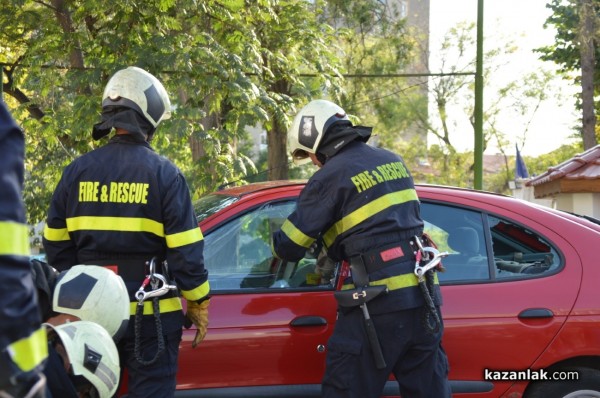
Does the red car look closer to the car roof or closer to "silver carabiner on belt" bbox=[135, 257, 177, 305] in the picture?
the car roof

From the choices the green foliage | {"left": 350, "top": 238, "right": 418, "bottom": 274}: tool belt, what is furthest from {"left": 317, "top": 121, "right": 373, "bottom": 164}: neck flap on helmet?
the green foliage

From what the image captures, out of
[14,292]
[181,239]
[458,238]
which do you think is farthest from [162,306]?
[14,292]

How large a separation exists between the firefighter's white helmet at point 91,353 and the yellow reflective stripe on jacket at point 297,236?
142 cm

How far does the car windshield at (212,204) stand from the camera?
444cm

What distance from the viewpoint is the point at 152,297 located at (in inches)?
135

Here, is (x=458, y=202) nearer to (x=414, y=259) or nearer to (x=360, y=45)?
(x=414, y=259)

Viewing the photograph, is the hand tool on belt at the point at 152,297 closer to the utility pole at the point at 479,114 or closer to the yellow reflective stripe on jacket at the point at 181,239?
the yellow reflective stripe on jacket at the point at 181,239

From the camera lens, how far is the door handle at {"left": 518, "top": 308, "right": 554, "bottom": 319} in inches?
163

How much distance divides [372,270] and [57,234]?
1408 mm

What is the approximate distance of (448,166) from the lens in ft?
128

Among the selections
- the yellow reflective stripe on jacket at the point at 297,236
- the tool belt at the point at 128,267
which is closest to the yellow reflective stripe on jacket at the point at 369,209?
the yellow reflective stripe on jacket at the point at 297,236

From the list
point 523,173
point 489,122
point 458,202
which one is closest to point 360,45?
point 523,173

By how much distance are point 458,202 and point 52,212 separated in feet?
6.90

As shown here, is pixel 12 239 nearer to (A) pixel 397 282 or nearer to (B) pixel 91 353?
(B) pixel 91 353
